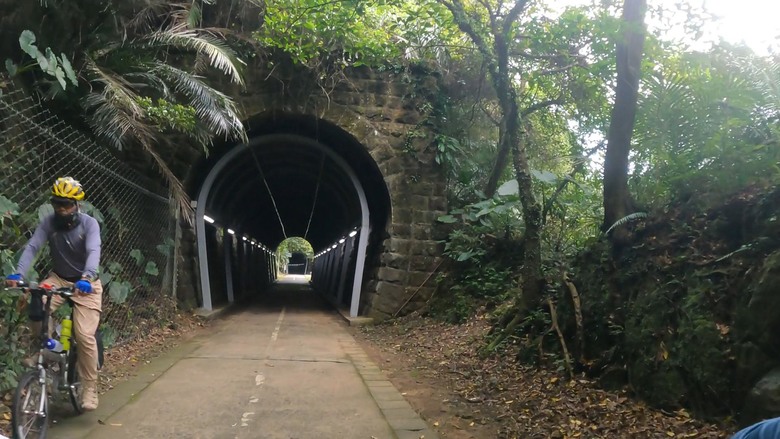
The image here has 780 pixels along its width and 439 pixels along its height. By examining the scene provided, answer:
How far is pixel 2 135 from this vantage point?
4.52 metres

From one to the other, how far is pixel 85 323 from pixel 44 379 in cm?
63

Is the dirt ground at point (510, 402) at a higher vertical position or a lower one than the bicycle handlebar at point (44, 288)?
lower

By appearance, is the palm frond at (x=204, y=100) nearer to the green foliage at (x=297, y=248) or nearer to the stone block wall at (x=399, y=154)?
the stone block wall at (x=399, y=154)

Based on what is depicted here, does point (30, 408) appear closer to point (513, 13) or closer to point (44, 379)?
point (44, 379)

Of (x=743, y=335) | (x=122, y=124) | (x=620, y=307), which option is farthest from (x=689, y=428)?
(x=122, y=124)

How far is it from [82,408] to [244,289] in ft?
60.6

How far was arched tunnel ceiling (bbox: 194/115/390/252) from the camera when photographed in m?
12.8

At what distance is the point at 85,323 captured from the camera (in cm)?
422

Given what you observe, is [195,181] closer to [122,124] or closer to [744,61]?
[122,124]

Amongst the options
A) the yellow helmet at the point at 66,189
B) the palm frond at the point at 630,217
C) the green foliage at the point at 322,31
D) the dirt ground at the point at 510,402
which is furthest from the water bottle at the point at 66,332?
the green foliage at the point at 322,31

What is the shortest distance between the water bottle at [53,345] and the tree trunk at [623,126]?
491 cm

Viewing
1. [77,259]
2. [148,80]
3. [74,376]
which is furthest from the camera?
[148,80]

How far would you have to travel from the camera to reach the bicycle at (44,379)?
3428 millimetres

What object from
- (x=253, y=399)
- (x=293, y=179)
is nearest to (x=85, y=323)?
(x=253, y=399)
